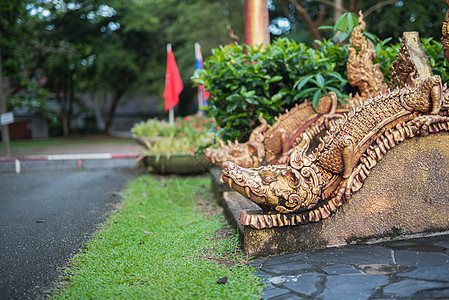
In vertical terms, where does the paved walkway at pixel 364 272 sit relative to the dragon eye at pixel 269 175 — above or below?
below

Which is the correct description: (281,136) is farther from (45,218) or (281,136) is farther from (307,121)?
(45,218)

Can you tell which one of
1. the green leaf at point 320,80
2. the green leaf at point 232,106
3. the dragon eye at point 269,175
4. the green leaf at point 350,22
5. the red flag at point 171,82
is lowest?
the dragon eye at point 269,175

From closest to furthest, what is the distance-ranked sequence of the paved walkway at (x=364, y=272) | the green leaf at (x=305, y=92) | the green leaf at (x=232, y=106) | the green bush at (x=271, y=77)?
the paved walkway at (x=364, y=272), the green leaf at (x=305, y=92), the green bush at (x=271, y=77), the green leaf at (x=232, y=106)

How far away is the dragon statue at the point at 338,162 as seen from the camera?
7.90ft

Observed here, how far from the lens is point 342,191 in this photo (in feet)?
8.21

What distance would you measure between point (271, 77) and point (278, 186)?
2.07m


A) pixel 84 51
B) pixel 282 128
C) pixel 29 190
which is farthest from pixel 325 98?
pixel 84 51

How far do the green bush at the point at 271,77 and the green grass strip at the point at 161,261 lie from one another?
1.17 meters

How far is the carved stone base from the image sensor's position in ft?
8.31

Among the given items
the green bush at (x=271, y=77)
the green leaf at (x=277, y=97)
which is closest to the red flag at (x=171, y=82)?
the green bush at (x=271, y=77)

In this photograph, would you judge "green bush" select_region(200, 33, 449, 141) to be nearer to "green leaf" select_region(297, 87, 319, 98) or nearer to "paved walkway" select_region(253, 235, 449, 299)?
"green leaf" select_region(297, 87, 319, 98)

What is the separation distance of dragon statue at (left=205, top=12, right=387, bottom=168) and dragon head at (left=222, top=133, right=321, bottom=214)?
1.07 metres

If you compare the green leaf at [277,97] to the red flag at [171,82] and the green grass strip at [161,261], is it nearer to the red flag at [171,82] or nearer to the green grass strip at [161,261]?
the green grass strip at [161,261]

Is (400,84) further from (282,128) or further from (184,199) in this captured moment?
(184,199)
